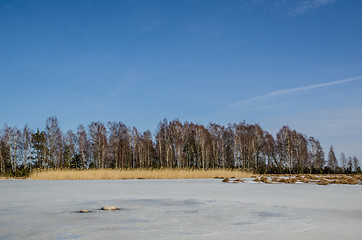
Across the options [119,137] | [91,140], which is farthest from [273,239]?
[119,137]

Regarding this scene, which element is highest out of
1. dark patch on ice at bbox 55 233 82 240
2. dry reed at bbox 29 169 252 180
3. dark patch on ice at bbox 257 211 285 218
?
dark patch on ice at bbox 55 233 82 240

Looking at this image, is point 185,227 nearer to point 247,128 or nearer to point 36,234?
point 36,234

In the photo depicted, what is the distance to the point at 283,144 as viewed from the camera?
131 ft

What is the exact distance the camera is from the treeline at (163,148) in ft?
107

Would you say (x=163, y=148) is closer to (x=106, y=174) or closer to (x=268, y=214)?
(x=106, y=174)

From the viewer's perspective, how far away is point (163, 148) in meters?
36.2

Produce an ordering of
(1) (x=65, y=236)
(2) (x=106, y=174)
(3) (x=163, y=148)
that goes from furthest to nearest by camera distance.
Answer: (3) (x=163, y=148)
(2) (x=106, y=174)
(1) (x=65, y=236)

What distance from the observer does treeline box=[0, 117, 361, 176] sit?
32.5 meters

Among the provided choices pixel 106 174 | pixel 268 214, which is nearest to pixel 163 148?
pixel 106 174

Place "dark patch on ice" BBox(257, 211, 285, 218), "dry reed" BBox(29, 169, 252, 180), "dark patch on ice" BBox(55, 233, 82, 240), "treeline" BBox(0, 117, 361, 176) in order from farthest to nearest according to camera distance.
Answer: "treeline" BBox(0, 117, 361, 176) < "dry reed" BBox(29, 169, 252, 180) < "dark patch on ice" BBox(257, 211, 285, 218) < "dark patch on ice" BBox(55, 233, 82, 240)

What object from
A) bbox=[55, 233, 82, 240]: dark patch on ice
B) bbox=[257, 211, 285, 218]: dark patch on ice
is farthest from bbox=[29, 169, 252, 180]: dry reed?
bbox=[55, 233, 82, 240]: dark patch on ice

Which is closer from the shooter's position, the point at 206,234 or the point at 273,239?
the point at 273,239

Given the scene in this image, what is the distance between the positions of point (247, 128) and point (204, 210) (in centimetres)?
3773

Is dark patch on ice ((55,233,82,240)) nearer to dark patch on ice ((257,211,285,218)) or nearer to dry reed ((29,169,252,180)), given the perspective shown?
dark patch on ice ((257,211,285,218))
